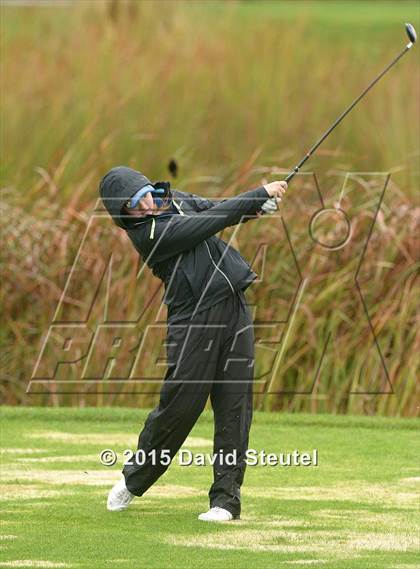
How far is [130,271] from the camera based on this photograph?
11133 mm

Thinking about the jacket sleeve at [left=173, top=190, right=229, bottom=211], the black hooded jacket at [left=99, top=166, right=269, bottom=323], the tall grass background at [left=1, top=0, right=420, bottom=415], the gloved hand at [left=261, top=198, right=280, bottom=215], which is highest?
the tall grass background at [left=1, top=0, right=420, bottom=415]

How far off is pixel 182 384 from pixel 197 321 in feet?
0.95

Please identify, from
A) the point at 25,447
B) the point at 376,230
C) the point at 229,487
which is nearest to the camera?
the point at 229,487

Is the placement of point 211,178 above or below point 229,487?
above

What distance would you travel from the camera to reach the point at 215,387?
6.79 meters

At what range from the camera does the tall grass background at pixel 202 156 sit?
423 inches

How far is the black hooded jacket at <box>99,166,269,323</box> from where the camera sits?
6.57m

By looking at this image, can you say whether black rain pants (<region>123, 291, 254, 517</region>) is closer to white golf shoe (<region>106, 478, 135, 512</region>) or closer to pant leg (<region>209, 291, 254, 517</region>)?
pant leg (<region>209, 291, 254, 517</region>)

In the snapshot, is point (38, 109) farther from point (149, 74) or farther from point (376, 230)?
point (376, 230)

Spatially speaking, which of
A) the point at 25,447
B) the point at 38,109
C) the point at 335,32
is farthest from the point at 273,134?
the point at 335,32

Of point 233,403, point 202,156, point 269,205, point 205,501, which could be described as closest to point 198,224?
point 269,205

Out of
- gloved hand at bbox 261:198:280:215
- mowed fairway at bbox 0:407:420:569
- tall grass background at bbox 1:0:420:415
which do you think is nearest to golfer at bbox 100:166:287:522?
gloved hand at bbox 261:198:280:215

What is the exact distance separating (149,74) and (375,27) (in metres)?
18.6

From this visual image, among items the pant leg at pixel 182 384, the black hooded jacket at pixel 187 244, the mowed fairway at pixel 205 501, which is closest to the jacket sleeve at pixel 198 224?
the black hooded jacket at pixel 187 244
